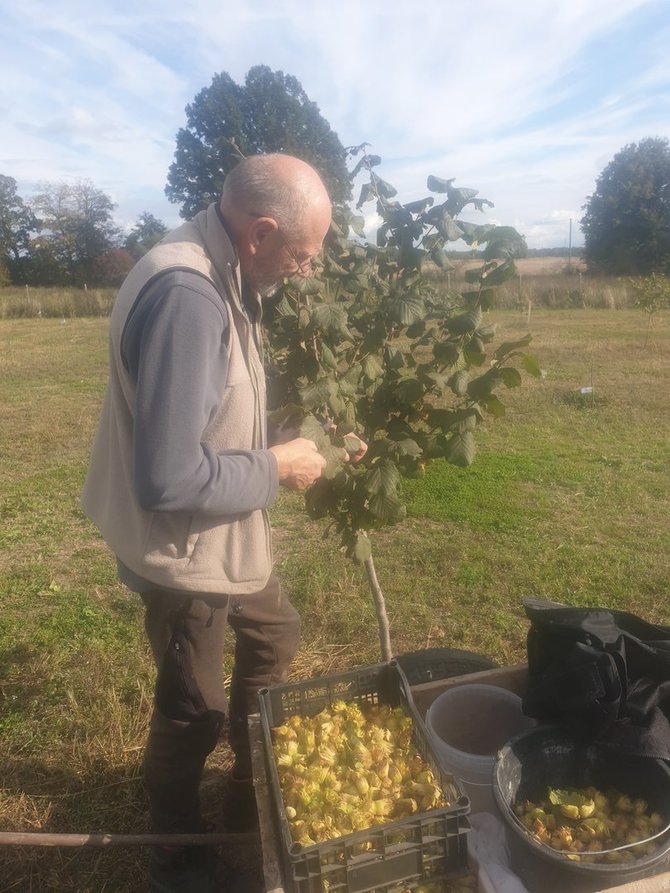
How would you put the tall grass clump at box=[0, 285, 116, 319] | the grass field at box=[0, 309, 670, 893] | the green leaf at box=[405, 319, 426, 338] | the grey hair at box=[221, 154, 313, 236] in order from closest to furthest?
the grey hair at box=[221, 154, 313, 236] < the green leaf at box=[405, 319, 426, 338] < the grass field at box=[0, 309, 670, 893] < the tall grass clump at box=[0, 285, 116, 319]

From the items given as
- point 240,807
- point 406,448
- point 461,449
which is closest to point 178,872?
point 240,807

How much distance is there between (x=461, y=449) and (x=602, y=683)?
891mm

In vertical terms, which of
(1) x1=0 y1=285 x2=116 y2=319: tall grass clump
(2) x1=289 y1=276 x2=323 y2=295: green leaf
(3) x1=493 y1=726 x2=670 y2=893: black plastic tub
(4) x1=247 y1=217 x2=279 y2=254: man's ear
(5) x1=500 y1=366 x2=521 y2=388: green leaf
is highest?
(1) x1=0 y1=285 x2=116 y2=319: tall grass clump

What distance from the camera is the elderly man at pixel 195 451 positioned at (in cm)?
164

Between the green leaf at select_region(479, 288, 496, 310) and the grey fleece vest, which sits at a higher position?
the green leaf at select_region(479, 288, 496, 310)

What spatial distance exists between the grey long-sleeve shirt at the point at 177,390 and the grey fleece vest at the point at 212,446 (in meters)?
0.12

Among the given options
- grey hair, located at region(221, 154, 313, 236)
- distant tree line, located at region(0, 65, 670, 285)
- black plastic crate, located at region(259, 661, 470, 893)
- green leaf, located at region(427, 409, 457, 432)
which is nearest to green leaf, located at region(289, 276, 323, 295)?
grey hair, located at region(221, 154, 313, 236)

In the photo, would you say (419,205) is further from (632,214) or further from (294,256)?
(632,214)

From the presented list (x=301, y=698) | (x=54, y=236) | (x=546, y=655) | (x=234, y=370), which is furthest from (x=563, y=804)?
(x=54, y=236)

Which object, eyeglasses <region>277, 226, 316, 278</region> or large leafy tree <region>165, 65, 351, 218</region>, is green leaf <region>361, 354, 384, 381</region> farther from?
large leafy tree <region>165, 65, 351, 218</region>

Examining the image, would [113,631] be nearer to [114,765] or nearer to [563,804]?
[114,765]

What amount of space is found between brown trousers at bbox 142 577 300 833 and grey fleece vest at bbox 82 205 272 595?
0.13m

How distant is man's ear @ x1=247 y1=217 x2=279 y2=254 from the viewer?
184 centimetres

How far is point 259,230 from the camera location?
187 cm
